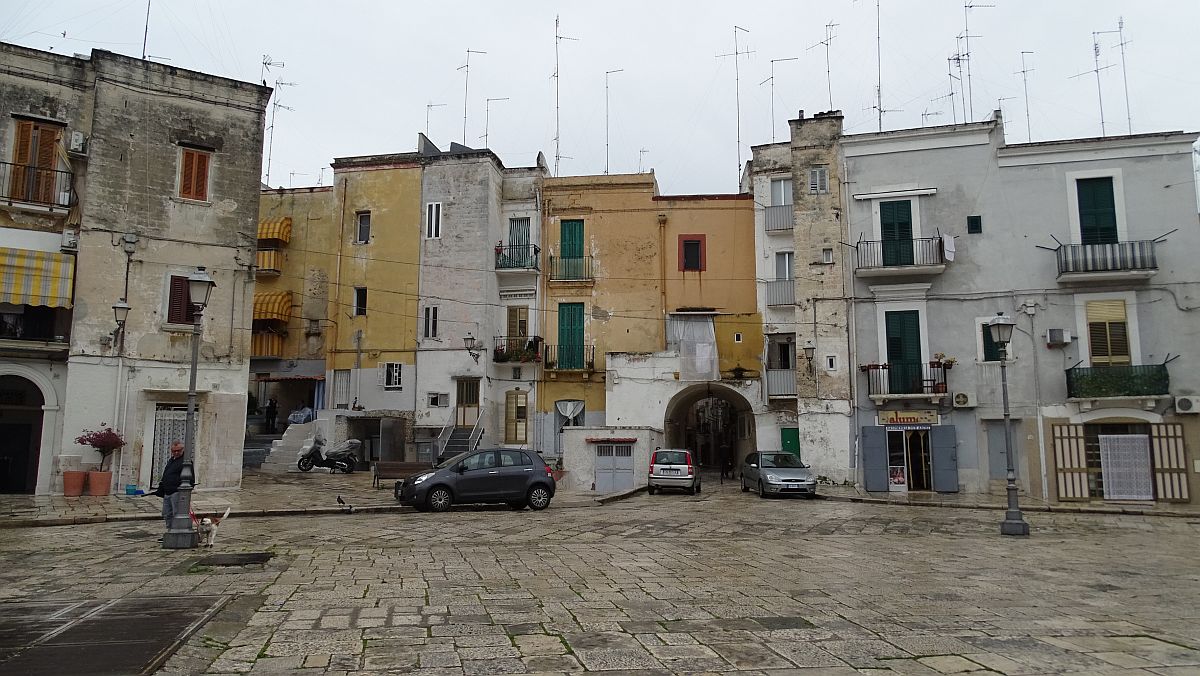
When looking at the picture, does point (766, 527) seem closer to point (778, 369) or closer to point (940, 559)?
point (940, 559)

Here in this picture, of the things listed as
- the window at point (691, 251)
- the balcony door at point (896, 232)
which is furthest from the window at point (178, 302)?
the balcony door at point (896, 232)

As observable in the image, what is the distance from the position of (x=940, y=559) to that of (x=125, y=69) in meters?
23.4

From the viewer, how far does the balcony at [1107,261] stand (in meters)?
25.8

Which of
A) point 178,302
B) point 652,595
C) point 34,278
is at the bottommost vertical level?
point 652,595

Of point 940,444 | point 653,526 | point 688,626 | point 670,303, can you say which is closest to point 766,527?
point 653,526

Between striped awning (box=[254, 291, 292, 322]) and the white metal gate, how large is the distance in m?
15.6

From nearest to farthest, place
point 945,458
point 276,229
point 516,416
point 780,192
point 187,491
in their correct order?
1. point 187,491
2. point 945,458
3. point 780,192
4. point 516,416
5. point 276,229

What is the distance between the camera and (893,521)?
59.5 feet

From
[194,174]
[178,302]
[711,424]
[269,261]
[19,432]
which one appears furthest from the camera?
[711,424]

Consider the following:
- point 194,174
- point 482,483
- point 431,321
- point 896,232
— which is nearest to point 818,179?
point 896,232

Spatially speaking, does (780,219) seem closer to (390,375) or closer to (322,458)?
(390,375)

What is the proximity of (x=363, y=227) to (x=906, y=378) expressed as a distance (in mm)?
22589

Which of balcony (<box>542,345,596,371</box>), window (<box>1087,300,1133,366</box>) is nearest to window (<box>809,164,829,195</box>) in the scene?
window (<box>1087,300,1133,366</box>)

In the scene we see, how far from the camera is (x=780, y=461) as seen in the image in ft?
84.6
